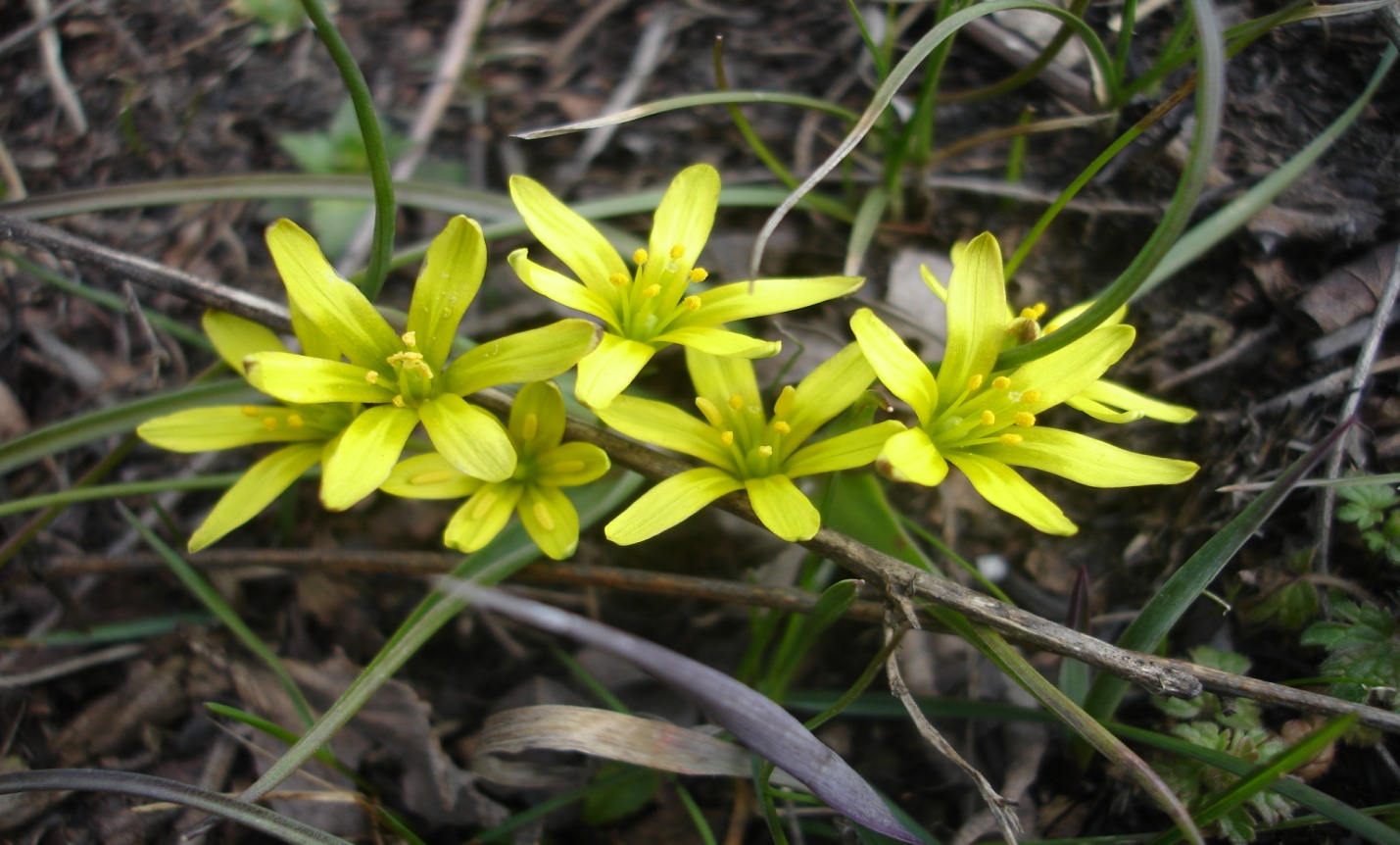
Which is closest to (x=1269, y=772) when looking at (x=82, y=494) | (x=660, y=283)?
(x=660, y=283)

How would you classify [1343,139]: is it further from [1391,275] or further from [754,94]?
[754,94]

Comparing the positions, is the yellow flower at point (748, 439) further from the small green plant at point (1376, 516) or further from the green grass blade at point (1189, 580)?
the small green plant at point (1376, 516)

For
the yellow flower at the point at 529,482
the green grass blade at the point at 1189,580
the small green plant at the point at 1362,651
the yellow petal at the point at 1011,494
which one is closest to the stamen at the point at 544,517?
the yellow flower at the point at 529,482

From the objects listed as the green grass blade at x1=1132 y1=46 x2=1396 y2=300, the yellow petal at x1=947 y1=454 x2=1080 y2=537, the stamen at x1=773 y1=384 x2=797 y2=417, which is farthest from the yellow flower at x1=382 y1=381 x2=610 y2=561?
the green grass blade at x1=1132 y1=46 x2=1396 y2=300

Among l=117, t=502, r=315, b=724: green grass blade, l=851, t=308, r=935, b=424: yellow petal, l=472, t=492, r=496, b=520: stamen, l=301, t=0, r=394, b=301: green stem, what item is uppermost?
l=301, t=0, r=394, b=301: green stem

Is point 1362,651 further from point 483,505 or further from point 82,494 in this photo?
point 82,494

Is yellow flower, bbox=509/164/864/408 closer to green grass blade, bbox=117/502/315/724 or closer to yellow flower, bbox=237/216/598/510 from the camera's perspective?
yellow flower, bbox=237/216/598/510

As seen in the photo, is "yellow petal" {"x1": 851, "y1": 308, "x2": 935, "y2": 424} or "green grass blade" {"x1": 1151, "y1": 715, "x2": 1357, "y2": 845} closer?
"green grass blade" {"x1": 1151, "y1": 715, "x2": 1357, "y2": 845}
